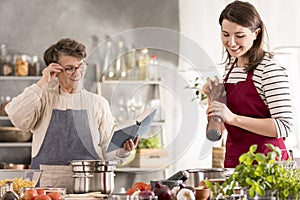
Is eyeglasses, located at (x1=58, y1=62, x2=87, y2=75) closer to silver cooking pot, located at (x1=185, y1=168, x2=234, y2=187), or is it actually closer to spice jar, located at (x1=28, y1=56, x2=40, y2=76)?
silver cooking pot, located at (x1=185, y1=168, x2=234, y2=187)

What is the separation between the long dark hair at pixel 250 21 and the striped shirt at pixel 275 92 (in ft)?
0.11

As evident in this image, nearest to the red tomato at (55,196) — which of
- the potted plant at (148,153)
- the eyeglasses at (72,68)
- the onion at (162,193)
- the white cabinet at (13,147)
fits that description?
the onion at (162,193)

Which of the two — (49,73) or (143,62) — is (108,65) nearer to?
(143,62)

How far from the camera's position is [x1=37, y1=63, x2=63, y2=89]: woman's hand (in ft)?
11.0

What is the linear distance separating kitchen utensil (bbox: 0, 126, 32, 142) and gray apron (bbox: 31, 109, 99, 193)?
2072mm

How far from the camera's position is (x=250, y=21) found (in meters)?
2.90

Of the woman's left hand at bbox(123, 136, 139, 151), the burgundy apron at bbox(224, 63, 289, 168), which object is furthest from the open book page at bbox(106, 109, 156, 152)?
the burgundy apron at bbox(224, 63, 289, 168)

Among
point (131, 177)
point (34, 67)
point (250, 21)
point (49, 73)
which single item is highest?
point (34, 67)

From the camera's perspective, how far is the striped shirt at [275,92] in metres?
2.85

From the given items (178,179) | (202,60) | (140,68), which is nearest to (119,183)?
(140,68)

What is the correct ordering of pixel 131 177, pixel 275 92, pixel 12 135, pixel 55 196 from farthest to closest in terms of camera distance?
1. pixel 131 177
2. pixel 12 135
3. pixel 275 92
4. pixel 55 196

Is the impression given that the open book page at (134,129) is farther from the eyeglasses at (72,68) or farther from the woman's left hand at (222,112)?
the eyeglasses at (72,68)

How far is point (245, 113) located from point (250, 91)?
0.11 m

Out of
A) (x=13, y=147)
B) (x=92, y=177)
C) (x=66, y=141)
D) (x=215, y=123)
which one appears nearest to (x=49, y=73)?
(x=66, y=141)
